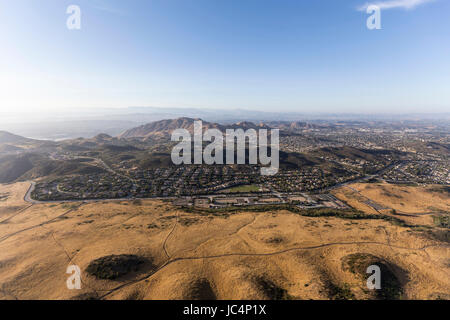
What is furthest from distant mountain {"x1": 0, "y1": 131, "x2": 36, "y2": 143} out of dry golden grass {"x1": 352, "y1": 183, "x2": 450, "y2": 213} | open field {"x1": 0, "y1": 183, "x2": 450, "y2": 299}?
dry golden grass {"x1": 352, "y1": 183, "x2": 450, "y2": 213}

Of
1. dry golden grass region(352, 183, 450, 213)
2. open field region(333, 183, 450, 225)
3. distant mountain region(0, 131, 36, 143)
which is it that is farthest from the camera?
distant mountain region(0, 131, 36, 143)

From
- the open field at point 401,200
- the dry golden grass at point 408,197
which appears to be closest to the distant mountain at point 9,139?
the open field at point 401,200

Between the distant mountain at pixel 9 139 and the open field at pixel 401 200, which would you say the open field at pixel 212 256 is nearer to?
the open field at pixel 401 200

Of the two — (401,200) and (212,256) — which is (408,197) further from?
(212,256)

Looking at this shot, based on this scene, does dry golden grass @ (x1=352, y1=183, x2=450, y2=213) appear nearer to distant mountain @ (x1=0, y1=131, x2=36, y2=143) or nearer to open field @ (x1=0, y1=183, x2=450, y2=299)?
open field @ (x1=0, y1=183, x2=450, y2=299)

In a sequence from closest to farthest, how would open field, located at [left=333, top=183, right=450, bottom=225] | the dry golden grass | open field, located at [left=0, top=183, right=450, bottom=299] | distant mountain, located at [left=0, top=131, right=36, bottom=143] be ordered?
1. open field, located at [left=0, top=183, right=450, bottom=299]
2. open field, located at [left=333, top=183, right=450, bottom=225]
3. the dry golden grass
4. distant mountain, located at [left=0, top=131, right=36, bottom=143]

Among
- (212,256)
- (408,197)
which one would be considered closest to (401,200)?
(408,197)

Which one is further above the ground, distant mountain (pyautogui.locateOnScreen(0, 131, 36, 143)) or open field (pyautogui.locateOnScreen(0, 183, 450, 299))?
distant mountain (pyautogui.locateOnScreen(0, 131, 36, 143))

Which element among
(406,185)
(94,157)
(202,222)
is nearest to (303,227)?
(202,222)
